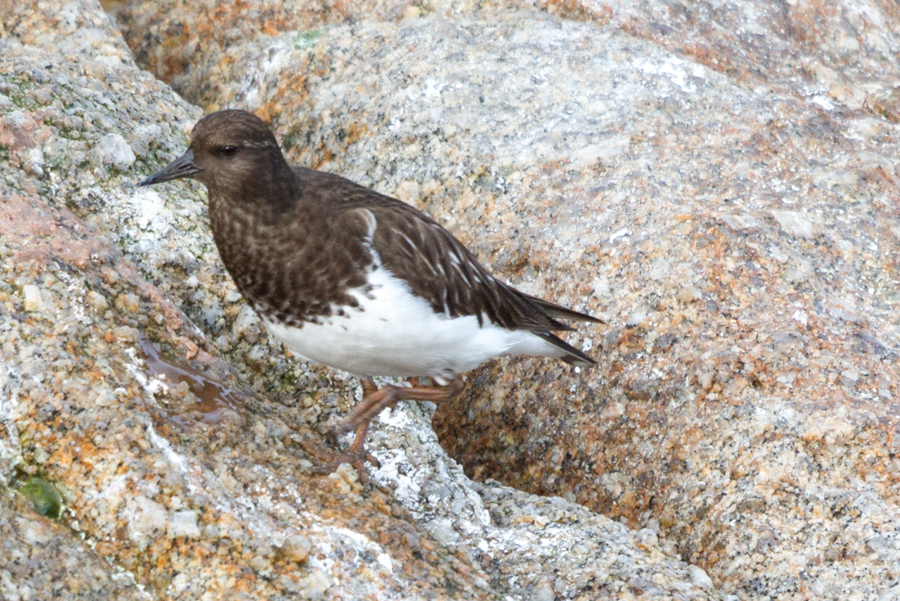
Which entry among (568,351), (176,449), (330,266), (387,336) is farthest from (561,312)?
(176,449)

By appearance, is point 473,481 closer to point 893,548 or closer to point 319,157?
point 893,548

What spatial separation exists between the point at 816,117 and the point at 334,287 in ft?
11.3

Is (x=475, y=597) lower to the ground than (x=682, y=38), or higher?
lower

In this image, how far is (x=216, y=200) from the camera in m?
4.11

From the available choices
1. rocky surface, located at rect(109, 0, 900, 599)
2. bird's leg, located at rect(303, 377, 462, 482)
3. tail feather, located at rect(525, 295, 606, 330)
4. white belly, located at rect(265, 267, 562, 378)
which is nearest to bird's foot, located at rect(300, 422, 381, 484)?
bird's leg, located at rect(303, 377, 462, 482)

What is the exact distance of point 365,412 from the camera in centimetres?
427

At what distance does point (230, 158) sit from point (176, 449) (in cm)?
119

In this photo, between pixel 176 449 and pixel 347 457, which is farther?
pixel 347 457

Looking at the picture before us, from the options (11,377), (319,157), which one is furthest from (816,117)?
(11,377)

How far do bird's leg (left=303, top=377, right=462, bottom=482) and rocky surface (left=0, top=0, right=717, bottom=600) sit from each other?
0.24 ft

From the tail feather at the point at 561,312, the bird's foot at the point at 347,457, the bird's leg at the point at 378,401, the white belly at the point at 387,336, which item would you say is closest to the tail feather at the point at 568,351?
the tail feather at the point at 561,312

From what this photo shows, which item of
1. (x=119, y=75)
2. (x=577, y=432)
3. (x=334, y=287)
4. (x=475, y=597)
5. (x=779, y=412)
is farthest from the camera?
(x=119, y=75)

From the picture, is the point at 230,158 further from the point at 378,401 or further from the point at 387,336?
the point at 378,401

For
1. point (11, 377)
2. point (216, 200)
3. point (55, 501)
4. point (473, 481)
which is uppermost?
point (216, 200)
